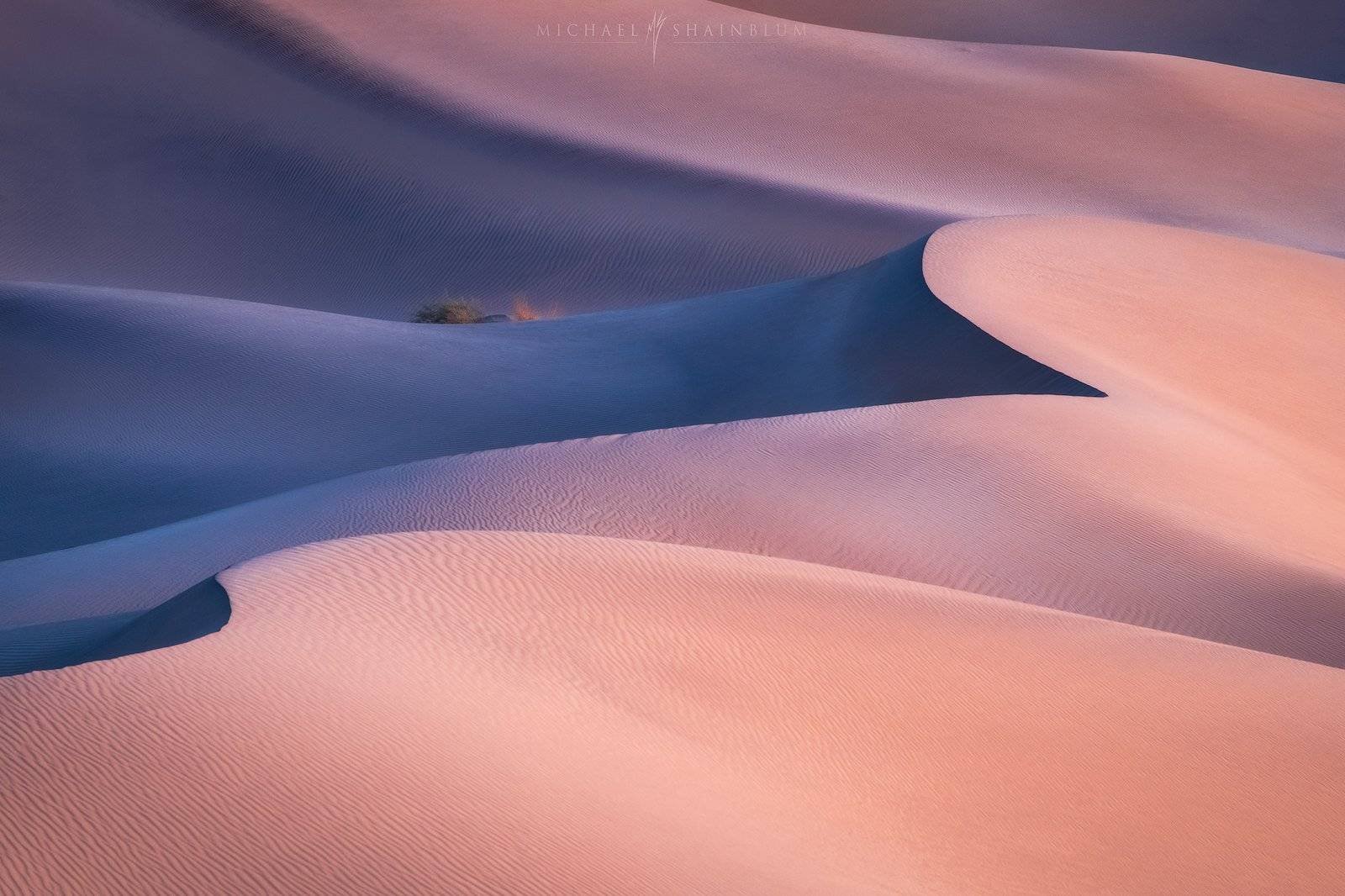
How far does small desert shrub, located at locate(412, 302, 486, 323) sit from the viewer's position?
55.5 ft

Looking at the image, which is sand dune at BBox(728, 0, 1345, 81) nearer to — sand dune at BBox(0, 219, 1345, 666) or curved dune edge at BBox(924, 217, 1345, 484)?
curved dune edge at BBox(924, 217, 1345, 484)

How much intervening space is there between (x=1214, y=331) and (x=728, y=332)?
14.2ft

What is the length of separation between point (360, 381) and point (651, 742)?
8852mm

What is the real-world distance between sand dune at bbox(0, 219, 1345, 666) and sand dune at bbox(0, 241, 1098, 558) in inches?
54.4

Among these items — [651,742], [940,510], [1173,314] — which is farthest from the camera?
[1173,314]

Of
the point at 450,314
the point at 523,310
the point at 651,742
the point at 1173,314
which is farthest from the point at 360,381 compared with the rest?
the point at 651,742

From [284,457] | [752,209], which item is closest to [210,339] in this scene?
[284,457]

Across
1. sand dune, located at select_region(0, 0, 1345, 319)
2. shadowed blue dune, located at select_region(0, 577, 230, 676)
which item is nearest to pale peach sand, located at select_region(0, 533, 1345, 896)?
shadowed blue dune, located at select_region(0, 577, 230, 676)

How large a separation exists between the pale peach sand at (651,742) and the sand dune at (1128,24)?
3539cm

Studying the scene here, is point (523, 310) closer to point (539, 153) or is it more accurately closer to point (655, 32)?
point (539, 153)

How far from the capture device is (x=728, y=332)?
528 inches

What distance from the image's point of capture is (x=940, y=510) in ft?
25.0

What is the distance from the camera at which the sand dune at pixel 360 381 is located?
10.8 metres

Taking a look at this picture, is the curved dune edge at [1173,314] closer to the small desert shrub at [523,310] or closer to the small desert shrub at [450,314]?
the small desert shrub at [523,310]
